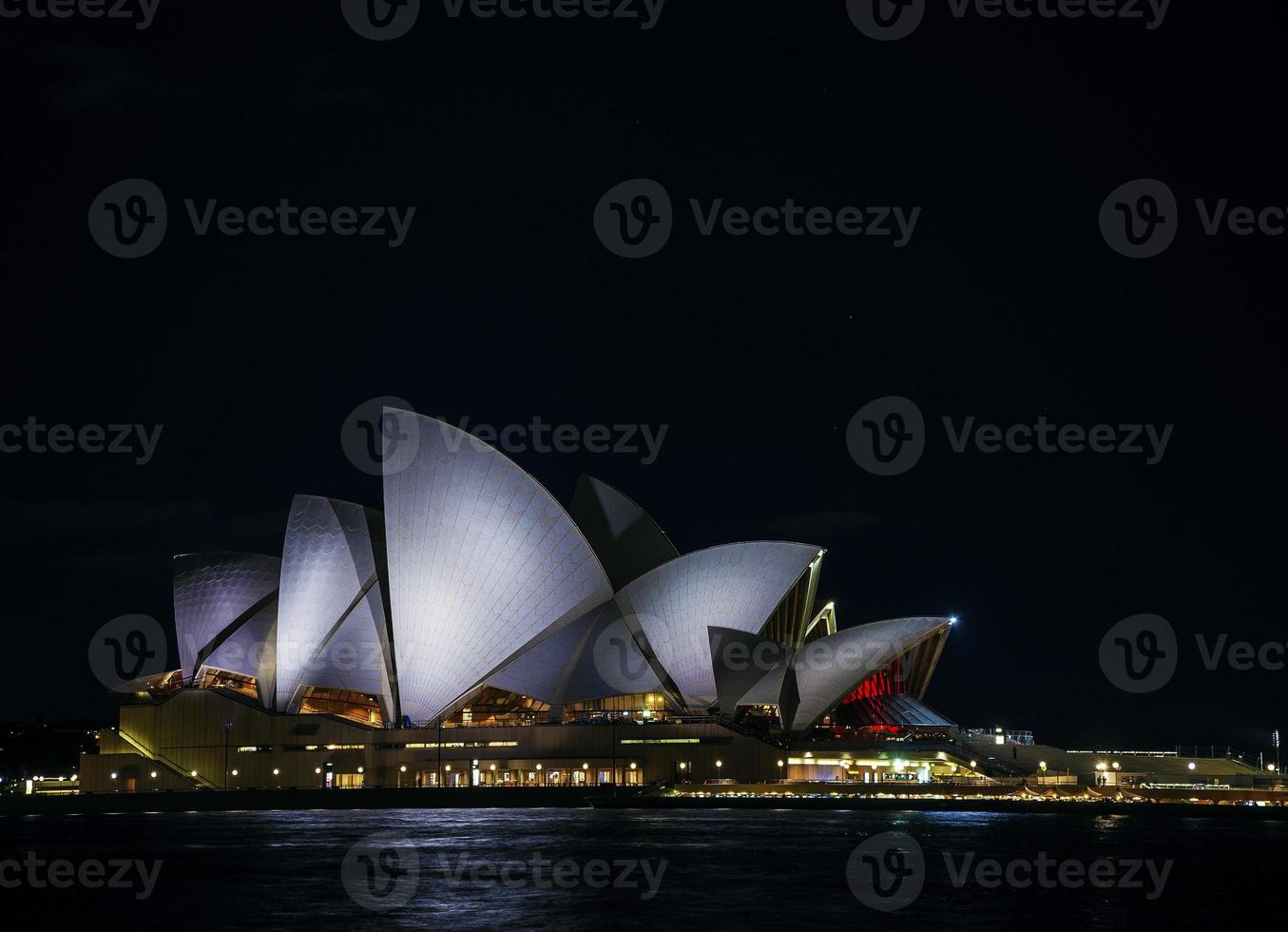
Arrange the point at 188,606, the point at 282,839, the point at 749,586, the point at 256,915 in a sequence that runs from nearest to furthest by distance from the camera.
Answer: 1. the point at 256,915
2. the point at 282,839
3. the point at 749,586
4. the point at 188,606

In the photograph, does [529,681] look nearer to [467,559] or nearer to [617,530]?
[467,559]

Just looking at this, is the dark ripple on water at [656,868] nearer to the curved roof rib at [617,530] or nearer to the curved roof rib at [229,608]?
the curved roof rib at [229,608]

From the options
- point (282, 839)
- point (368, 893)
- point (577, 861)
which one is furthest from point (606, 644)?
point (368, 893)

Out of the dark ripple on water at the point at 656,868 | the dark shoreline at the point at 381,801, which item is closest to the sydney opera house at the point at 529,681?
the dark shoreline at the point at 381,801

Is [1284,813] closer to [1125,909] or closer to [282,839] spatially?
[1125,909]

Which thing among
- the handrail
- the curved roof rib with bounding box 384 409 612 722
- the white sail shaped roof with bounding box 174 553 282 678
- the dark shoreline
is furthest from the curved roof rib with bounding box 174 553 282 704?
the curved roof rib with bounding box 384 409 612 722

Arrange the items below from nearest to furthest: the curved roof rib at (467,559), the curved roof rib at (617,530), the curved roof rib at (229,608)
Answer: the curved roof rib at (467,559) → the curved roof rib at (229,608) → the curved roof rib at (617,530)
